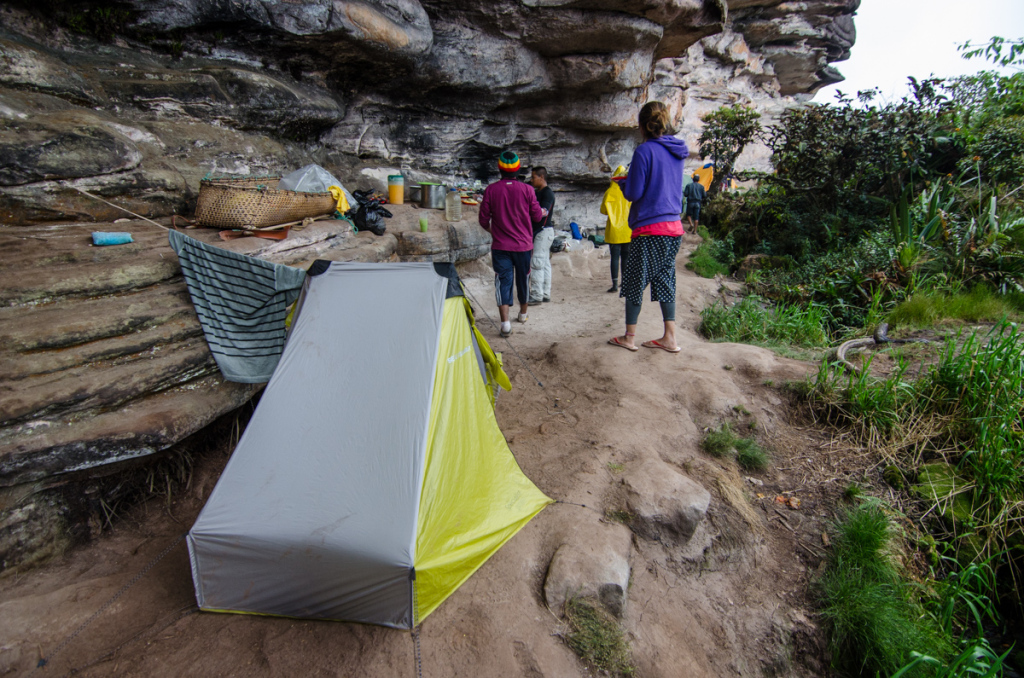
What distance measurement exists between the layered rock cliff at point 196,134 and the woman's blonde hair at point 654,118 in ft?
9.81

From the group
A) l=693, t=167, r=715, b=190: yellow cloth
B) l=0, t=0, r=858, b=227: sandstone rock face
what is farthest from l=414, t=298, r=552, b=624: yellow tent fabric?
l=693, t=167, r=715, b=190: yellow cloth

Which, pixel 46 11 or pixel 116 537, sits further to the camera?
pixel 46 11

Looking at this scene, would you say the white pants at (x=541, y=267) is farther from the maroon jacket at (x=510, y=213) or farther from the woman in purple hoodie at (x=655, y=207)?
the woman in purple hoodie at (x=655, y=207)

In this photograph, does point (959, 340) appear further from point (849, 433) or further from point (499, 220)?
point (499, 220)

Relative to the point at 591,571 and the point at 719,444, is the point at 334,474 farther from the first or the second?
the point at 719,444

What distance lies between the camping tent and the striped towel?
33 centimetres

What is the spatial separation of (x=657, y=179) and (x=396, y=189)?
14.4 feet

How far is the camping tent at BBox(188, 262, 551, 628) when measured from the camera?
227 centimetres

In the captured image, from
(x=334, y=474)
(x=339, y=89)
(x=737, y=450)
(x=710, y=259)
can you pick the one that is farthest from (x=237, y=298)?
(x=710, y=259)

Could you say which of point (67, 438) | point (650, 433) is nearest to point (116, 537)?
point (67, 438)

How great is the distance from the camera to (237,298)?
3.42 meters

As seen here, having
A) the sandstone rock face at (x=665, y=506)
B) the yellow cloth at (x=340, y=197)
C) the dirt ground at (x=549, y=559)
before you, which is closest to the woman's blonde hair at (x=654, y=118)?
the dirt ground at (x=549, y=559)

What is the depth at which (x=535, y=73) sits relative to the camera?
27.3ft

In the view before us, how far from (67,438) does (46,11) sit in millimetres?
4384
